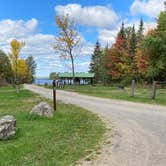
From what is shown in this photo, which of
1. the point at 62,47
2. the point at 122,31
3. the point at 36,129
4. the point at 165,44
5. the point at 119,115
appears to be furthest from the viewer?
the point at 122,31

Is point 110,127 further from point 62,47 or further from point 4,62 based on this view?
point 4,62

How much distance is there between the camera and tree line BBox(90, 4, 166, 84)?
4625 centimetres

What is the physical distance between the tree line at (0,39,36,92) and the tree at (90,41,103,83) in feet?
59.7

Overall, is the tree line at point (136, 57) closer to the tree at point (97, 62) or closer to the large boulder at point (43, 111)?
the tree at point (97, 62)

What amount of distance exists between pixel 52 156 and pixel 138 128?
3.85 metres

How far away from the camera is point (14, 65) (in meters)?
57.0

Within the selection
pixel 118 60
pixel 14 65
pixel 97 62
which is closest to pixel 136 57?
pixel 118 60

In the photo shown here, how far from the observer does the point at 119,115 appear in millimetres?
12547

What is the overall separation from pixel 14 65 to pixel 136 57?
21.9m

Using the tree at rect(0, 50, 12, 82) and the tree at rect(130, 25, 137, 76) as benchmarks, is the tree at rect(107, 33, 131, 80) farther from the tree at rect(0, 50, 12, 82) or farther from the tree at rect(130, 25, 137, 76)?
the tree at rect(0, 50, 12, 82)

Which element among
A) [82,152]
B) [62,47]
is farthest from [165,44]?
[82,152]

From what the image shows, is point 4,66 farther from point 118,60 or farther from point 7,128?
point 7,128

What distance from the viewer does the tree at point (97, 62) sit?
8305 centimetres

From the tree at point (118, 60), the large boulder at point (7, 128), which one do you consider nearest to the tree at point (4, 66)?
the tree at point (118, 60)
